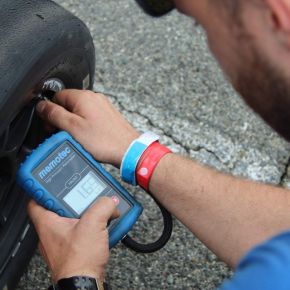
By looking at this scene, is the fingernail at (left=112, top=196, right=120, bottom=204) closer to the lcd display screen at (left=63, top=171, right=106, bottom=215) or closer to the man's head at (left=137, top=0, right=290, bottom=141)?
the lcd display screen at (left=63, top=171, right=106, bottom=215)

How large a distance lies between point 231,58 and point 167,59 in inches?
56.8

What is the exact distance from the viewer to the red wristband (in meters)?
1.86

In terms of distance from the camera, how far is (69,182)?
181 cm

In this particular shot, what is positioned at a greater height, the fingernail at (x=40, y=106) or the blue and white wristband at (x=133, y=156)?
the fingernail at (x=40, y=106)

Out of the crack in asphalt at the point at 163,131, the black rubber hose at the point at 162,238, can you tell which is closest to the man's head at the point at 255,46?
the black rubber hose at the point at 162,238

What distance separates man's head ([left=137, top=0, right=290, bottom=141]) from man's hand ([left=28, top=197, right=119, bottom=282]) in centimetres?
46

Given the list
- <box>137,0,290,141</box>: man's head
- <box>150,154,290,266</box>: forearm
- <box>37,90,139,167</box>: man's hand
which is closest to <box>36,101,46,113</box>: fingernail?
<box>37,90,139,167</box>: man's hand

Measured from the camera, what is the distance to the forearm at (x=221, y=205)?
6.08 ft

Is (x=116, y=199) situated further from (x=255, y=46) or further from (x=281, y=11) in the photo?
(x=281, y=11)

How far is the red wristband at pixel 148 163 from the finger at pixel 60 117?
178 millimetres

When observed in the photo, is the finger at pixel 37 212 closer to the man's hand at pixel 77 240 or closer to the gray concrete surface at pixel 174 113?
the man's hand at pixel 77 240

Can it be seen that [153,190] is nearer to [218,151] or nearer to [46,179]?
[46,179]

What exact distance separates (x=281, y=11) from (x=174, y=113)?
1506 mm

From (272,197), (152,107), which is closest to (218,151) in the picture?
(152,107)
